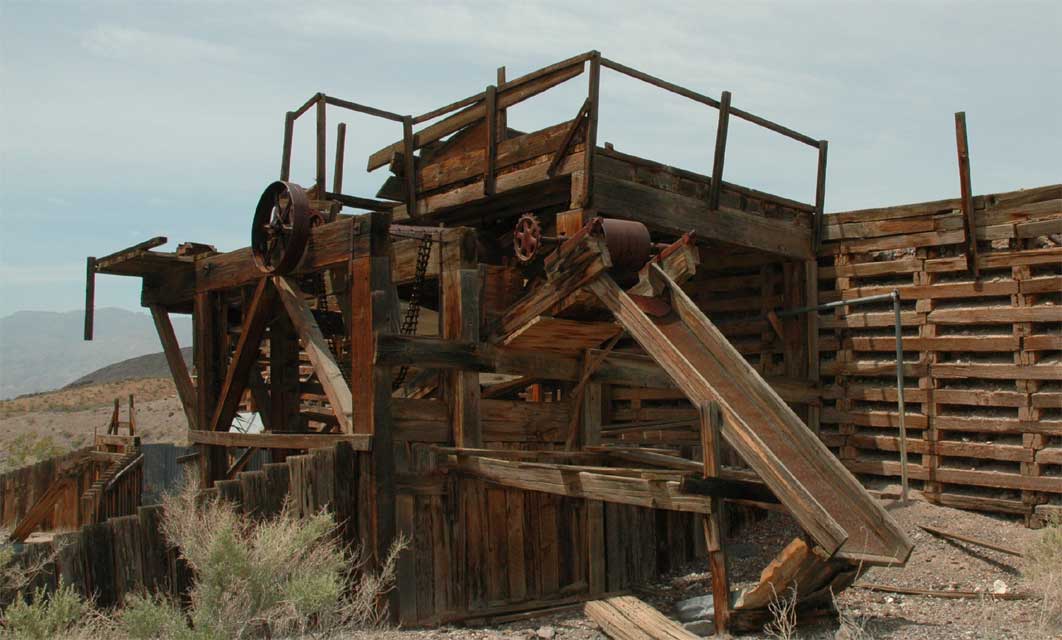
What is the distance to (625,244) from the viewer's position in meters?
8.77

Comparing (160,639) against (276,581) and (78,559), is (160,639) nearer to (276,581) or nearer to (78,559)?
(276,581)

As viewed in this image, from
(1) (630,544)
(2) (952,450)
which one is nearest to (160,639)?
(1) (630,544)

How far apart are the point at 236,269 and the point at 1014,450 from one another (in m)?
9.25

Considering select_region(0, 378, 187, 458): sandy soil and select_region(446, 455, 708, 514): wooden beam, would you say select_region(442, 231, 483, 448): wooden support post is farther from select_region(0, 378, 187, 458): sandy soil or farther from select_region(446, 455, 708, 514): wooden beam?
select_region(0, 378, 187, 458): sandy soil

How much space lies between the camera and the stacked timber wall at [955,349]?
1111 centimetres

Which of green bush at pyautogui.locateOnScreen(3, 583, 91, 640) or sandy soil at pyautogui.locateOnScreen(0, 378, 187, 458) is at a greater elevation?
sandy soil at pyautogui.locateOnScreen(0, 378, 187, 458)

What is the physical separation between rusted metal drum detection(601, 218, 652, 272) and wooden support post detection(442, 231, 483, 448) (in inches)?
62.5

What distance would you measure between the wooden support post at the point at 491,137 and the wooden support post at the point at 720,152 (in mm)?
2615

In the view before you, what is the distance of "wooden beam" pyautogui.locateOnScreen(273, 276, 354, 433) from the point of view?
920cm

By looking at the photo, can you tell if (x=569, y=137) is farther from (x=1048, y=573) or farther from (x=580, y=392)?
(x=1048, y=573)

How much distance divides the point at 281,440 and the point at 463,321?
2.27 m

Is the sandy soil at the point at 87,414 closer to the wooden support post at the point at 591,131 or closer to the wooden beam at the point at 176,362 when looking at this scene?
the wooden beam at the point at 176,362

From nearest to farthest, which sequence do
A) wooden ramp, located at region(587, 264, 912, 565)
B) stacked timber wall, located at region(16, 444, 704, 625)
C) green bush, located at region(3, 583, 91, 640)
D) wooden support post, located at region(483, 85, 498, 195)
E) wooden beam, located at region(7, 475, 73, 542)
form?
green bush, located at region(3, 583, 91, 640) < wooden ramp, located at region(587, 264, 912, 565) < stacked timber wall, located at region(16, 444, 704, 625) < wooden support post, located at region(483, 85, 498, 195) < wooden beam, located at region(7, 475, 73, 542)

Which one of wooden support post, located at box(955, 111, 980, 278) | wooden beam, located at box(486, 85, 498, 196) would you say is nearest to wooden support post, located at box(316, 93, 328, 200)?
wooden beam, located at box(486, 85, 498, 196)
